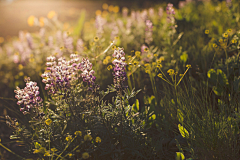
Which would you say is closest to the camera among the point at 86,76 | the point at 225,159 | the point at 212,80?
the point at 225,159

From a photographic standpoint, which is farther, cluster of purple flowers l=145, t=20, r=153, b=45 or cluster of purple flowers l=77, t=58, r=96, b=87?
cluster of purple flowers l=145, t=20, r=153, b=45

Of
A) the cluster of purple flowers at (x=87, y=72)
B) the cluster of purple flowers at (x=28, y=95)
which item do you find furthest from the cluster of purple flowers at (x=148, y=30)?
the cluster of purple flowers at (x=28, y=95)

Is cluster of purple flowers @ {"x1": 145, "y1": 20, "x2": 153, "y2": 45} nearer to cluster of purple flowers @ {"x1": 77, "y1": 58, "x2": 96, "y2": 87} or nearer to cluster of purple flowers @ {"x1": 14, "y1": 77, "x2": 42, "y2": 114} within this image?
cluster of purple flowers @ {"x1": 77, "y1": 58, "x2": 96, "y2": 87}

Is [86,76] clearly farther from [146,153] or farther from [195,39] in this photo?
[195,39]

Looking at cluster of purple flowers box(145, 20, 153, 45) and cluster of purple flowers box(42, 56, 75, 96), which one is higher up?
cluster of purple flowers box(145, 20, 153, 45)

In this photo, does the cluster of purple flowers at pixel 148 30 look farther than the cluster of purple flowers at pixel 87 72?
Yes

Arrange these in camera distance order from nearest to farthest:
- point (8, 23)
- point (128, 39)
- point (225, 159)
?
point (225, 159) → point (128, 39) → point (8, 23)

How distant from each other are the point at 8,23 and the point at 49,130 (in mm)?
10038

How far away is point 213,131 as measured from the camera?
68.2 inches

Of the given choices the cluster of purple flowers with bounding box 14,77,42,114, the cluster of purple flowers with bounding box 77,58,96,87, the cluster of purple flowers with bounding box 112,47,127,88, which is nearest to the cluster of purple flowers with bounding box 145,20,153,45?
the cluster of purple flowers with bounding box 112,47,127,88

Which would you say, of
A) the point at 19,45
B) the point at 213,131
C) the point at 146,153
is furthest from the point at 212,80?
the point at 19,45

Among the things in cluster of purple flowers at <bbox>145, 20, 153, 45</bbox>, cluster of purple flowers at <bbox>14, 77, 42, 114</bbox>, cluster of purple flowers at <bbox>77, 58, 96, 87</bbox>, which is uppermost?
cluster of purple flowers at <bbox>145, 20, 153, 45</bbox>

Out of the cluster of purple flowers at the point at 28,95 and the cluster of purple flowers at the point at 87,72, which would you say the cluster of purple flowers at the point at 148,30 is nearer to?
the cluster of purple flowers at the point at 87,72

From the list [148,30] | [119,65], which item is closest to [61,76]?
[119,65]
